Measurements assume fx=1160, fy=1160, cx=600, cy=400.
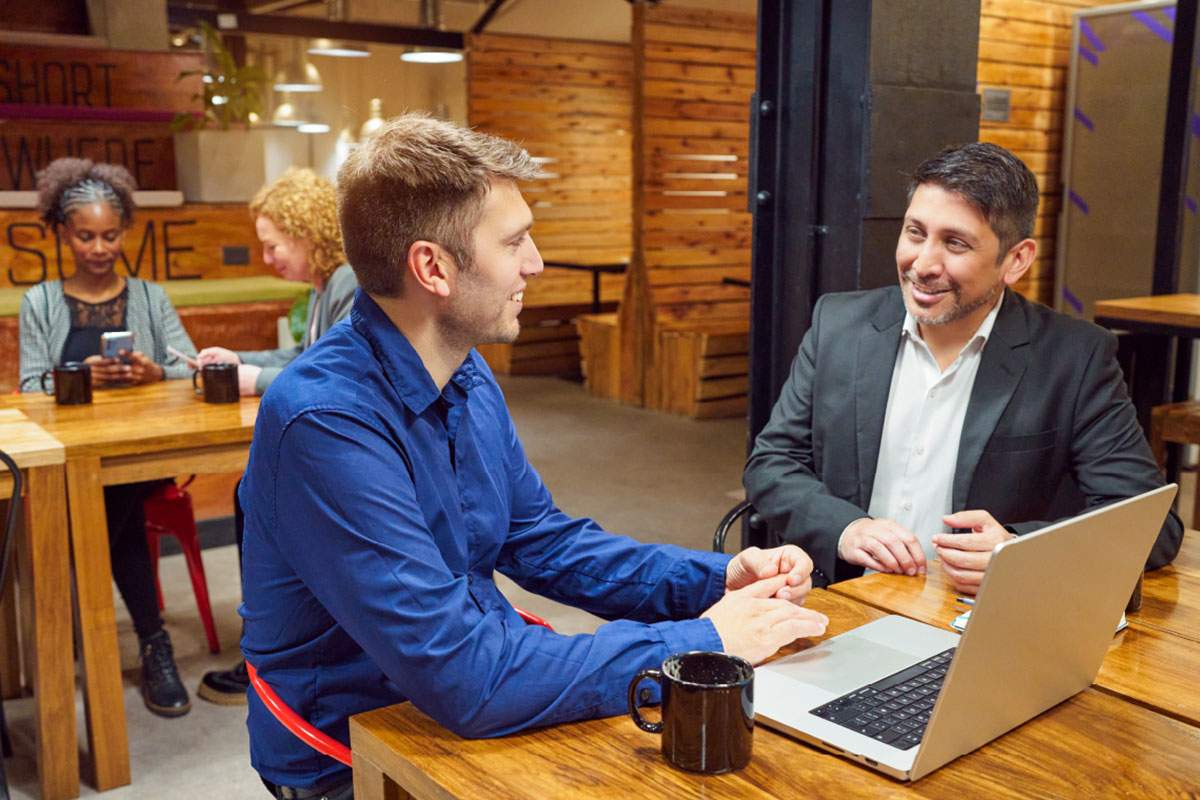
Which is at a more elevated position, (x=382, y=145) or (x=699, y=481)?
(x=382, y=145)

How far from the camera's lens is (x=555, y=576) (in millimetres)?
1777

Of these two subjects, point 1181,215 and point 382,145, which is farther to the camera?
point 1181,215

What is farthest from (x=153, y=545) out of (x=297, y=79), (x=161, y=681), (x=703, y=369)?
(x=297, y=79)

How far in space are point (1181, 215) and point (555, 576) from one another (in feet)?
13.3

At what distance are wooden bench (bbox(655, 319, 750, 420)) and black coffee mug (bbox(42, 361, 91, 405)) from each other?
4.76 m

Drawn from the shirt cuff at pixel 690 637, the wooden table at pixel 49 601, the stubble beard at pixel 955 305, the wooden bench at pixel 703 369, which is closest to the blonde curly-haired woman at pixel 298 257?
the wooden table at pixel 49 601

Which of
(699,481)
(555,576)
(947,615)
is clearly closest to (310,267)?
(555,576)

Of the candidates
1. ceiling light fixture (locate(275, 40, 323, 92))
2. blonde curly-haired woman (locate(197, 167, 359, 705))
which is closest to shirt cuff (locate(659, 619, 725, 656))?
blonde curly-haired woman (locate(197, 167, 359, 705))

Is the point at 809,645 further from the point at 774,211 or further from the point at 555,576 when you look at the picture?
the point at 774,211

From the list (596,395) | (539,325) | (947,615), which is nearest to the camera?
(947,615)

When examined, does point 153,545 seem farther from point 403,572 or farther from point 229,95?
point 229,95

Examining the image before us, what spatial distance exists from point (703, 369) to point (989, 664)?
6446 millimetres

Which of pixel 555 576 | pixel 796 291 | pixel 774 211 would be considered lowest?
→ pixel 555 576

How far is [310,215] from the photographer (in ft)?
10.7
